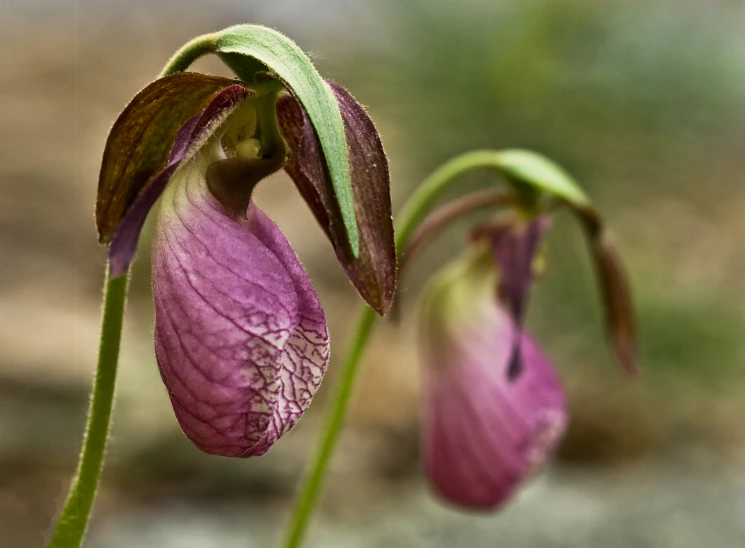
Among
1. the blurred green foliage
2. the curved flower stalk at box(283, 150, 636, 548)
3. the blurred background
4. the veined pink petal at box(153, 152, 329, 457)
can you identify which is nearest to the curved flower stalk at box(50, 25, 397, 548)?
the veined pink petal at box(153, 152, 329, 457)

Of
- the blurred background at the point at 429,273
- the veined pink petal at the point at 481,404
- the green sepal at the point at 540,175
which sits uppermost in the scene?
the green sepal at the point at 540,175

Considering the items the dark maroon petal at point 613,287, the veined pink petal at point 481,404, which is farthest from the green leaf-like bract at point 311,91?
the veined pink petal at point 481,404

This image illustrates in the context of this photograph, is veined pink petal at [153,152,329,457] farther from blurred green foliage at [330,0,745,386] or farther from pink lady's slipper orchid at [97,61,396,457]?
blurred green foliage at [330,0,745,386]

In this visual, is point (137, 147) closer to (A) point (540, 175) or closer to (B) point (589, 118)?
(A) point (540, 175)

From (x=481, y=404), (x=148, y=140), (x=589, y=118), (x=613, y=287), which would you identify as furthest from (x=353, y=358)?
(x=589, y=118)

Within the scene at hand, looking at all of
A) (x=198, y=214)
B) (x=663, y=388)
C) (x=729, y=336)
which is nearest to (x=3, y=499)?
(x=198, y=214)

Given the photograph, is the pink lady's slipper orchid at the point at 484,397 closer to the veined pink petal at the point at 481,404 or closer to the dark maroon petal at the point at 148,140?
the veined pink petal at the point at 481,404

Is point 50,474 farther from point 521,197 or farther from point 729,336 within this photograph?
point 729,336

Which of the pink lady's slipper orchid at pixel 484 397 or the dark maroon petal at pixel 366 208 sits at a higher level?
the dark maroon petal at pixel 366 208
